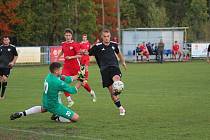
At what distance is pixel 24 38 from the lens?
6919 cm

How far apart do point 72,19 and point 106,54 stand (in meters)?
58.7

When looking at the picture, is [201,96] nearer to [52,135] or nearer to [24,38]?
[52,135]

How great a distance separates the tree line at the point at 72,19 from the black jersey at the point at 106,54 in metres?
50.0

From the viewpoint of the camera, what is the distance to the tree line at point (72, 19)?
220 ft

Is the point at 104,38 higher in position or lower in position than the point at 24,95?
higher

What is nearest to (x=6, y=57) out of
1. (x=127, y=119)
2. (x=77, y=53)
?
(x=77, y=53)

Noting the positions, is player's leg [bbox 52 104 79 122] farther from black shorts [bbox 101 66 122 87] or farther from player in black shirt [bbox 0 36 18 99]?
player in black shirt [bbox 0 36 18 99]

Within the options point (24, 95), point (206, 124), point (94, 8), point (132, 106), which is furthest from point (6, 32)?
point (206, 124)

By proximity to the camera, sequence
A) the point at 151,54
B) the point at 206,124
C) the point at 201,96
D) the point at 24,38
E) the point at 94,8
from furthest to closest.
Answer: the point at 94,8, the point at 24,38, the point at 151,54, the point at 201,96, the point at 206,124

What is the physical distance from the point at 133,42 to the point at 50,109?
41437 millimetres

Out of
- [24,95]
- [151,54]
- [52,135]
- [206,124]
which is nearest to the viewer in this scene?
[52,135]

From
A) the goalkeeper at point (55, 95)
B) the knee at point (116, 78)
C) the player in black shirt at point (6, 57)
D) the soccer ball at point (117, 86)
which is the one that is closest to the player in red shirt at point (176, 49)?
the player in black shirt at point (6, 57)

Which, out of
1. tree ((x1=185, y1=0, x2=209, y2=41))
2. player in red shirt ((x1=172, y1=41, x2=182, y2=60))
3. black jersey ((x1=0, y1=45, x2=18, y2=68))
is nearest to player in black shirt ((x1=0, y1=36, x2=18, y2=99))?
black jersey ((x1=0, y1=45, x2=18, y2=68))

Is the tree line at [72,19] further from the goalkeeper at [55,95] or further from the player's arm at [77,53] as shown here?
the goalkeeper at [55,95]
